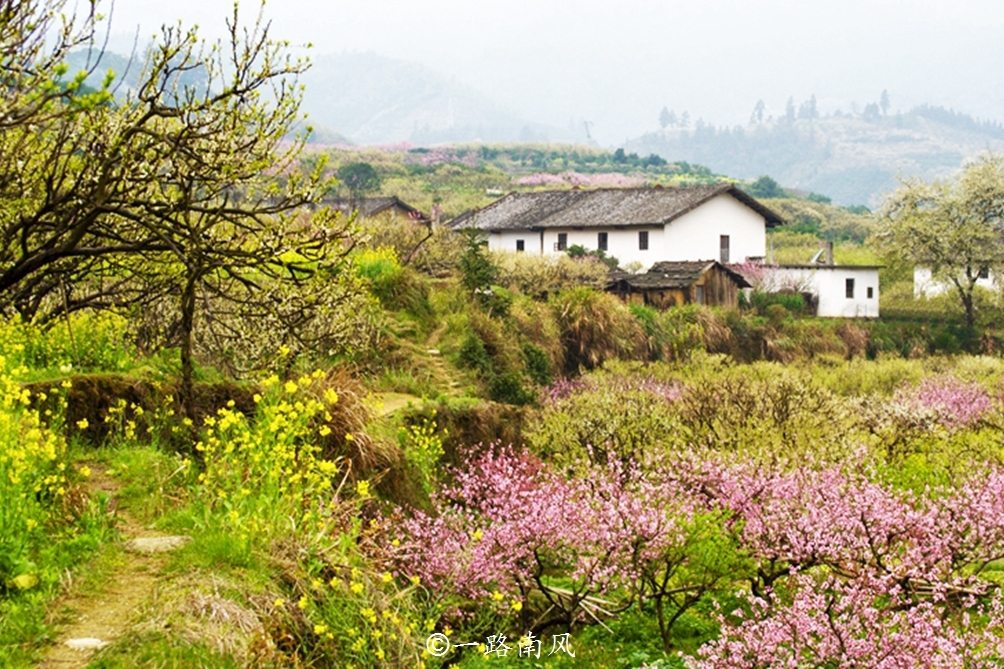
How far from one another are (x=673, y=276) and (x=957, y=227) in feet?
55.2

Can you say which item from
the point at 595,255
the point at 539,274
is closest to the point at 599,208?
the point at 595,255

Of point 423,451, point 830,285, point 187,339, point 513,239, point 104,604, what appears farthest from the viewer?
point 513,239

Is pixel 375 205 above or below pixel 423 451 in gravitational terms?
above

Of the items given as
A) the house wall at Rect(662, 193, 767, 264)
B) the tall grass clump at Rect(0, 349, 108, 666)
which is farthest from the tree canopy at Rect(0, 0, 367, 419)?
the house wall at Rect(662, 193, 767, 264)

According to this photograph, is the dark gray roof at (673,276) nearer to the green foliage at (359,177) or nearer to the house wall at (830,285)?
the house wall at (830,285)

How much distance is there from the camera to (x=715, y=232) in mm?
52625

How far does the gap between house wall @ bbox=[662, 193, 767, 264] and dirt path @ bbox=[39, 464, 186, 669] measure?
4391 centimetres

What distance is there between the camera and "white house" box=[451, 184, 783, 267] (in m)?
51.0

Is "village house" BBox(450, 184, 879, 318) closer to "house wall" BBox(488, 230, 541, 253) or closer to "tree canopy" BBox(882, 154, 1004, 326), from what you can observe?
"house wall" BBox(488, 230, 541, 253)

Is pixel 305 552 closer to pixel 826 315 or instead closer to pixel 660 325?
pixel 660 325

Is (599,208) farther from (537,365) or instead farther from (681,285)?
(537,365)

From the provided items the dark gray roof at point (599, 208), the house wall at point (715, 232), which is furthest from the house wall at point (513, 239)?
the house wall at point (715, 232)

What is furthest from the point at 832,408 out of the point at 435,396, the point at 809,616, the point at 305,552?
the point at 305,552

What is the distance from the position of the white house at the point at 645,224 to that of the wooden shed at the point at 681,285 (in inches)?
119
